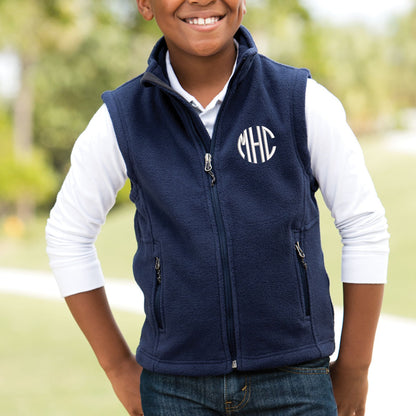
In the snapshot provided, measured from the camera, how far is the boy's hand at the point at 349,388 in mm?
1990

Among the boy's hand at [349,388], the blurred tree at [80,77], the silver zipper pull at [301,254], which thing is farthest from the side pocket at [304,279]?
the blurred tree at [80,77]

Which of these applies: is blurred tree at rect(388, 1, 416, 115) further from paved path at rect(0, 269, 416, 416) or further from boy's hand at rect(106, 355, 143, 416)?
boy's hand at rect(106, 355, 143, 416)

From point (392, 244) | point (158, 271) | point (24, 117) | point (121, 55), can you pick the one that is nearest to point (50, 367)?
point (158, 271)

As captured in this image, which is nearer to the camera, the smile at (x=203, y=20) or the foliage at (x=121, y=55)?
the smile at (x=203, y=20)

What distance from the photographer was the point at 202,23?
6.35 ft

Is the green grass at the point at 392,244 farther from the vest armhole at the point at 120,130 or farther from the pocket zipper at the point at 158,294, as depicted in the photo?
the vest armhole at the point at 120,130

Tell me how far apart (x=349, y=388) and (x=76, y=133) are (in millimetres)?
25169

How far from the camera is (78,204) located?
6.74ft

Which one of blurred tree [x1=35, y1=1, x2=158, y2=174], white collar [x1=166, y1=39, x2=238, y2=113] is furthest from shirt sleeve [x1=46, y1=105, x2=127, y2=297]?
blurred tree [x1=35, y1=1, x2=158, y2=174]

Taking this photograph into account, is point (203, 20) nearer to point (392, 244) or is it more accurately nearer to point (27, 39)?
point (392, 244)

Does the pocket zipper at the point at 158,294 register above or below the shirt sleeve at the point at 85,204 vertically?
below

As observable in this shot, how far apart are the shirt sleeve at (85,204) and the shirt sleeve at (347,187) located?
1.78ft

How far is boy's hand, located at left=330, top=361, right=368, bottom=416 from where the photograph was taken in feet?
6.53

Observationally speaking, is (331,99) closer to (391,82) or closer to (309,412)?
(309,412)
